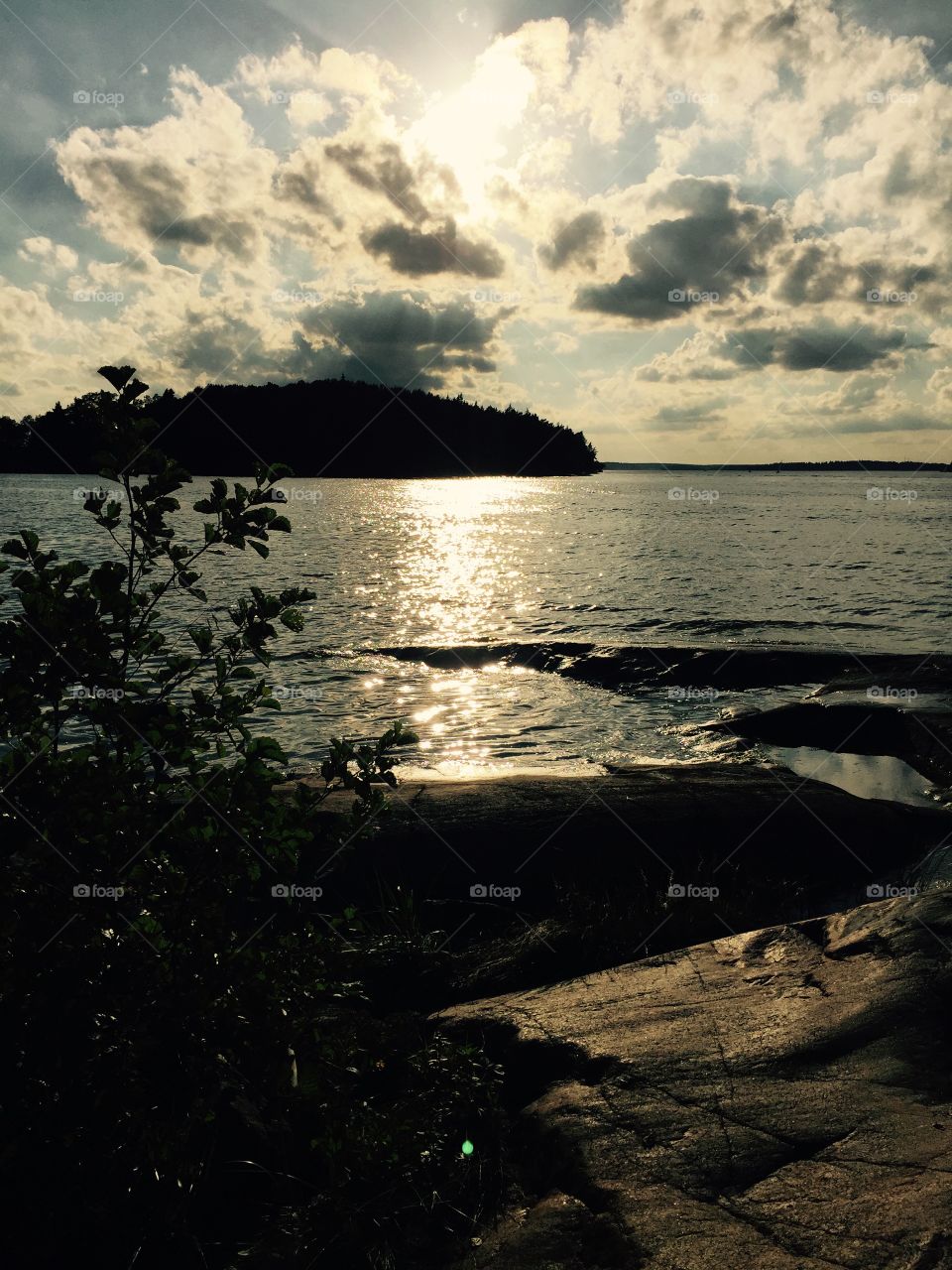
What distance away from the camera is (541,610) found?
22016 millimetres

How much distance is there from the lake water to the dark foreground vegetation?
6.21 m

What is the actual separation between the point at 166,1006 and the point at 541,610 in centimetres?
1940

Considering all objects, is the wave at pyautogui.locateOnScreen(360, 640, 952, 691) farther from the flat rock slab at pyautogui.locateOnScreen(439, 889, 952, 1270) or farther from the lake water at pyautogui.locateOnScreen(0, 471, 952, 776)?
the flat rock slab at pyautogui.locateOnScreen(439, 889, 952, 1270)

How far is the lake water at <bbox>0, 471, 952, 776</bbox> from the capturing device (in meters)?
11.5

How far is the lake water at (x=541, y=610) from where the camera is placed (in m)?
11.5

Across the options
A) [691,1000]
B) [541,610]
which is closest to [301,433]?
[541,610]

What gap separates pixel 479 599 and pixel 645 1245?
2188 cm

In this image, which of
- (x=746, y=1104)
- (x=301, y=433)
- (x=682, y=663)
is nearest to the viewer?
(x=746, y=1104)

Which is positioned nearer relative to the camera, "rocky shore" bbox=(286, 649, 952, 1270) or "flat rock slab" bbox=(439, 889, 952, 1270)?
"flat rock slab" bbox=(439, 889, 952, 1270)

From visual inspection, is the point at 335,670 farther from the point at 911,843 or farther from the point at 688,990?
the point at 688,990

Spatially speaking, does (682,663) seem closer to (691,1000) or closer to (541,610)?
(541,610)

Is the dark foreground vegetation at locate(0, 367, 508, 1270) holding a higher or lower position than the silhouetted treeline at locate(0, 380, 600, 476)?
lower

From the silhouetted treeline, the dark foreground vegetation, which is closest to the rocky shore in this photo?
the dark foreground vegetation

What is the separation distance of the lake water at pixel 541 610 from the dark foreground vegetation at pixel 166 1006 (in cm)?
621
